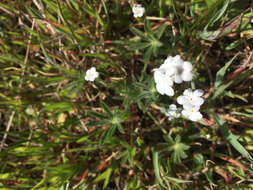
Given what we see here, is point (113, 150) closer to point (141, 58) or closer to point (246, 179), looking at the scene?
point (141, 58)

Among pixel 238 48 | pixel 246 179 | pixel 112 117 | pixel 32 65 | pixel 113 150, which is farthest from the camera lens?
pixel 32 65

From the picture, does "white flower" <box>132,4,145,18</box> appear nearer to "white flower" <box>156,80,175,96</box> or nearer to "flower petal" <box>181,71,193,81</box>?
"white flower" <box>156,80,175,96</box>

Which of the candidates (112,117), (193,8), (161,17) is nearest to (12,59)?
(112,117)

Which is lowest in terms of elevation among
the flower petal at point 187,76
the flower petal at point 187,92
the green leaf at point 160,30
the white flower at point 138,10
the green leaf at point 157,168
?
the green leaf at point 157,168

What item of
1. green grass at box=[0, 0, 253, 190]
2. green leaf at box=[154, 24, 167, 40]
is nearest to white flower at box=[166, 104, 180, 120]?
green grass at box=[0, 0, 253, 190]

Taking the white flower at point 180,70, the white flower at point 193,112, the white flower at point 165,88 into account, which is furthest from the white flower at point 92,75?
the white flower at point 193,112

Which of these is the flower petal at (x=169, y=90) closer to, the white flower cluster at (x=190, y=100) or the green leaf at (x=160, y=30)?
the white flower cluster at (x=190, y=100)

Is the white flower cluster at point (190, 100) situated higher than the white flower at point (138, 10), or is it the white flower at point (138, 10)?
the white flower at point (138, 10)
